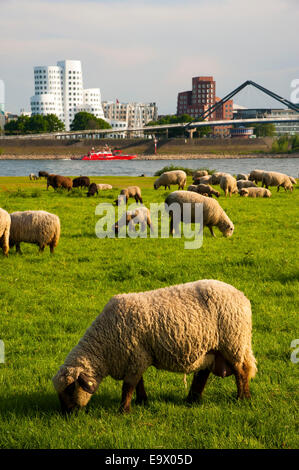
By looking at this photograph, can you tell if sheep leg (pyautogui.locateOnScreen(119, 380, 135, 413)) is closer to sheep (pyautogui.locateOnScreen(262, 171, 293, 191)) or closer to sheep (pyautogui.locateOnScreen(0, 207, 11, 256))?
sheep (pyautogui.locateOnScreen(0, 207, 11, 256))

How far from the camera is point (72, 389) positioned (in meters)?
3.90

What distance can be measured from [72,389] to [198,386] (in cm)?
107

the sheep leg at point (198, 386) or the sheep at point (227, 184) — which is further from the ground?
the sheep at point (227, 184)

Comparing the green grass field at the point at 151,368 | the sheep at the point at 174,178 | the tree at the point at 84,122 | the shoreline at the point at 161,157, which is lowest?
the green grass field at the point at 151,368

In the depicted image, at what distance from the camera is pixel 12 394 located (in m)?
4.39

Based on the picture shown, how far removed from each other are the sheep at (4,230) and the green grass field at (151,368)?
0.25m

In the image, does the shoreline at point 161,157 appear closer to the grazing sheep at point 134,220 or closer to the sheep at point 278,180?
the sheep at point 278,180

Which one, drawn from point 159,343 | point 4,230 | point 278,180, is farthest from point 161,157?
point 159,343

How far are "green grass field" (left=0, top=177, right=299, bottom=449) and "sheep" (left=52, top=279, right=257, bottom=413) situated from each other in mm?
240

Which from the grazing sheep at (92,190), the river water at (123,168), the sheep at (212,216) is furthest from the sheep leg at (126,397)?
the river water at (123,168)

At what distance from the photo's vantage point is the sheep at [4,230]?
9656 mm

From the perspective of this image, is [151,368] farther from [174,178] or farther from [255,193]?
[174,178]

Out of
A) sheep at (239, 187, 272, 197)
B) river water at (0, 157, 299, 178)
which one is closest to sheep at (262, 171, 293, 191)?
sheep at (239, 187, 272, 197)
